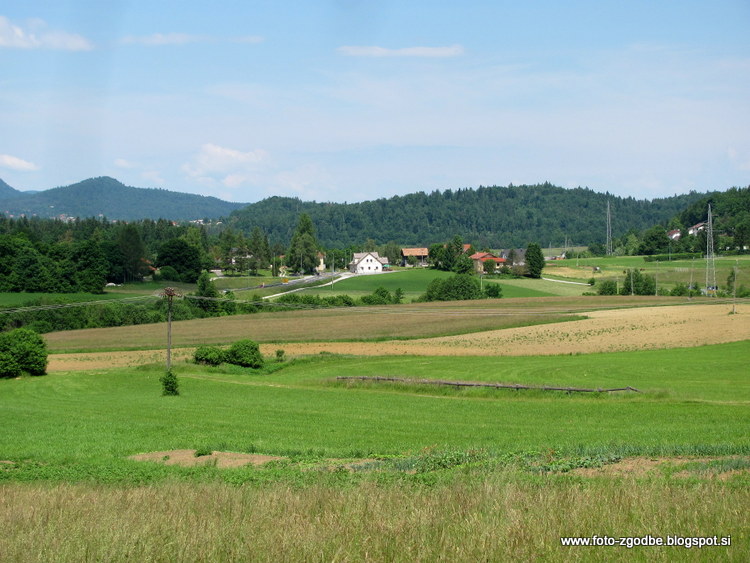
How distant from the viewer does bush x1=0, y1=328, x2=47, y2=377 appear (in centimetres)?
4606

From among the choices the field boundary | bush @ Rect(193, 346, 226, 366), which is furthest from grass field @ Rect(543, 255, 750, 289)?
the field boundary

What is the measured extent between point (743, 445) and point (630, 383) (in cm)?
2207

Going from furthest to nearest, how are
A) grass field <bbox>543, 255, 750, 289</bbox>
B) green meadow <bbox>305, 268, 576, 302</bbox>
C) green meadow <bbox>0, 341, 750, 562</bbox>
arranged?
grass field <bbox>543, 255, 750, 289</bbox>, green meadow <bbox>305, 268, 576, 302</bbox>, green meadow <bbox>0, 341, 750, 562</bbox>

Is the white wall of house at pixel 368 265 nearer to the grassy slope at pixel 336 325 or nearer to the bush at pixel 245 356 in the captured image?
the grassy slope at pixel 336 325

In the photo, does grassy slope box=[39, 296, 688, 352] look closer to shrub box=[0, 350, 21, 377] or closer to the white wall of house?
shrub box=[0, 350, 21, 377]

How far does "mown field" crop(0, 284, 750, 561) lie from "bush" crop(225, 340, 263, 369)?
4.34 ft

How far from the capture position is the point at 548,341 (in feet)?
196

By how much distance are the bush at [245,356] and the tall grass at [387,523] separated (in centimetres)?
3911

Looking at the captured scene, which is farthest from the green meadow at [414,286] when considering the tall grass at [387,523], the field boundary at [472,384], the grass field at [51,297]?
the tall grass at [387,523]

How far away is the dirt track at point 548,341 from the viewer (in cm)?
5503

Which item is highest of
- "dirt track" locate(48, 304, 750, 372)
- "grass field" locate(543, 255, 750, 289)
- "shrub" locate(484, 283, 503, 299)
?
"grass field" locate(543, 255, 750, 289)

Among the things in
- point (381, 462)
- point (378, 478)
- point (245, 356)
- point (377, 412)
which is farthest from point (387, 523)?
point (245, 356)

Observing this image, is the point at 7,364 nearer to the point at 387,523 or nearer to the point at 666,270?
the point at 387,523

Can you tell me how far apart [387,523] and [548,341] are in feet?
172
